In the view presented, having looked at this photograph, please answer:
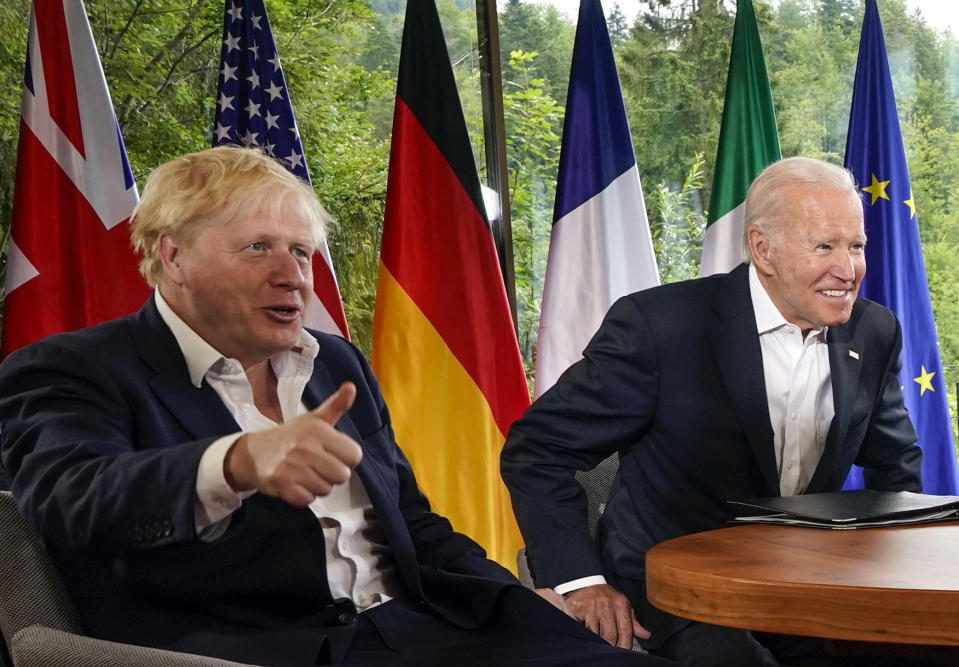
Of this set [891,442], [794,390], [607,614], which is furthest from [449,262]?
[607,614]

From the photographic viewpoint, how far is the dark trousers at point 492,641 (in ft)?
5.31

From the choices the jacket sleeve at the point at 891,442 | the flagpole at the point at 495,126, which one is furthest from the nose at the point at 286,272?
the flagpole at the point at 495,126

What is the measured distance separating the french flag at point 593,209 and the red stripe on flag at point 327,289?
78 cm

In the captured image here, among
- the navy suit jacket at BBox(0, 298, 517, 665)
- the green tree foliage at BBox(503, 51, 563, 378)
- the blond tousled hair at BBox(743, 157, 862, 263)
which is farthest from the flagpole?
the navy suit jacket at BBox(0, 298, 517, 665)

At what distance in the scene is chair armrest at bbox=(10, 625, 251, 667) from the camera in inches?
50.6

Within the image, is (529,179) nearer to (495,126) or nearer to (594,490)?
(495,126)

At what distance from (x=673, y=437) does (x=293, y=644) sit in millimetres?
1007

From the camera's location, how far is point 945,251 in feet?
15.2

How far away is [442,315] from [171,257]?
1844 millimetres

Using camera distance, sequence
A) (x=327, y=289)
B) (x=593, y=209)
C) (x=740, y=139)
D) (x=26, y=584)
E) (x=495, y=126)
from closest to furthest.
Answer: (x=26, y=584) < (x=327, y=289) < (x=593, y=209) < (x=740, y=139) < (x=495, y=126)

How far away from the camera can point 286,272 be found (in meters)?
1.76

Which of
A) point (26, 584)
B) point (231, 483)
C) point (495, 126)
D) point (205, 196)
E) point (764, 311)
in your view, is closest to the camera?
point (231, 483)

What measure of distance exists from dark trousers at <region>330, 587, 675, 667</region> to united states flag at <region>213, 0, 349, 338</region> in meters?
1.73

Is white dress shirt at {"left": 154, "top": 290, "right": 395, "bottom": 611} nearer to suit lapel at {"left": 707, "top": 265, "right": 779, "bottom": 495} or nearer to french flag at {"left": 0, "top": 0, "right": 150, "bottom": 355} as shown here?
suit lapel at {"left": 707, "top": 265, "right": 779, "bottom": 495}
